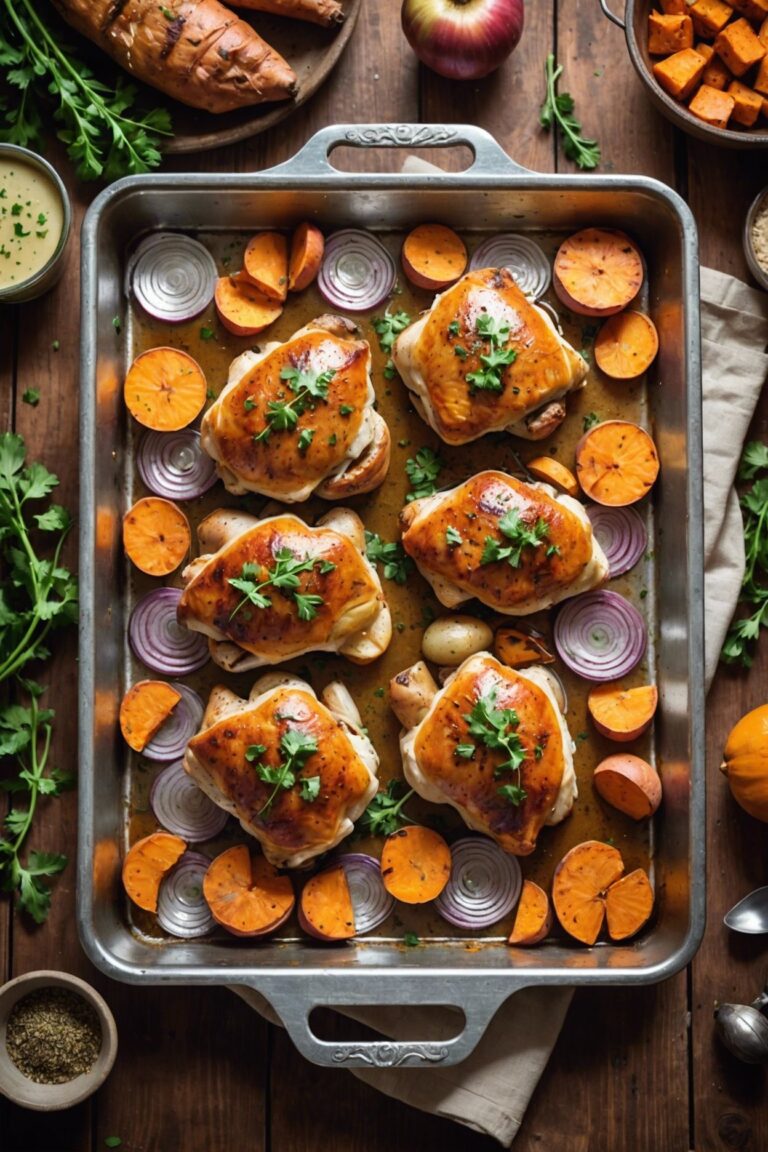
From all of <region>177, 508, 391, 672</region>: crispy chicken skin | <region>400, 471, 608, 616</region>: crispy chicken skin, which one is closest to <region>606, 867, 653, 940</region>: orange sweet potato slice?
<region>400, 471, 608, 616</region>: crispy chicken skin

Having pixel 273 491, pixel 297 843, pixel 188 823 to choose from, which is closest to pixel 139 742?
pixel 188 823

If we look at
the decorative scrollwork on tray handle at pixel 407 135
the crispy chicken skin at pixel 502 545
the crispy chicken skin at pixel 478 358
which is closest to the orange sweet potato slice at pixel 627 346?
the crispy chicken skin at pixel 478 358

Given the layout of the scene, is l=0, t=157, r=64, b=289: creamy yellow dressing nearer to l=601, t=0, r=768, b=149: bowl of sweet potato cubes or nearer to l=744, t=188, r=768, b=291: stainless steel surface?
l=601, t=0, r=768, b=149: bowl of sweet potato cubes

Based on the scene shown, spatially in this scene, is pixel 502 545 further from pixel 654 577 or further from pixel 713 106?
pixel 713 106

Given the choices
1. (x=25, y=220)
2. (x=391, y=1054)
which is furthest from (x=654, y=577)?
(x=25, y=220)

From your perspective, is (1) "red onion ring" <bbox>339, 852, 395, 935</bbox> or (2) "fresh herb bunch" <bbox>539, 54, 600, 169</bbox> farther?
(2) "fresh herb bunch" <bbox>539, 54, 600, 169</bbox>
